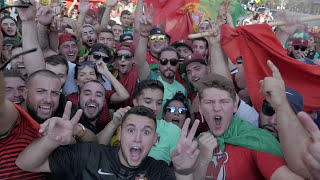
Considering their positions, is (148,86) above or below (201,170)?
above

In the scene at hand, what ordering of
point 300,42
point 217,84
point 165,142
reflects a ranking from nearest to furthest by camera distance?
point 217,84
point 165,142
point 300,42

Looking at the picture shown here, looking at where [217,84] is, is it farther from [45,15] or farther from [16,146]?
[45,15]

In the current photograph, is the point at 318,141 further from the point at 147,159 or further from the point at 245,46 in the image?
the point at 245,46

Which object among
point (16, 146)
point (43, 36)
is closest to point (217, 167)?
point (16, 146)

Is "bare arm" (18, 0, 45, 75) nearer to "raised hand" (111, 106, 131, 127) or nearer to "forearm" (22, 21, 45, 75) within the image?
"forearm" (22, 21, 45, 75)

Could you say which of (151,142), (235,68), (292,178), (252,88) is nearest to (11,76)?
(151,142)

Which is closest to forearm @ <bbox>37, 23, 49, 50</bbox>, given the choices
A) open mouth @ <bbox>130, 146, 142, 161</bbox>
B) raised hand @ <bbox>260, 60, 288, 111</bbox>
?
open mouth @ <bbox>130, 146, 142, 161</bbox>

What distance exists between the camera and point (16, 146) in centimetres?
225

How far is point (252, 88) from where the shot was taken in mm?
3457

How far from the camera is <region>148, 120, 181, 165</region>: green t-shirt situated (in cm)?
315

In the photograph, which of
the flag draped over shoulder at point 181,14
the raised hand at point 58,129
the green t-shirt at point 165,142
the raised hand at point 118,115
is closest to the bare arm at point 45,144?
the raised hand at point 58,129

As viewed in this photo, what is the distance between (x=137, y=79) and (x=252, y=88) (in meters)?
1.76

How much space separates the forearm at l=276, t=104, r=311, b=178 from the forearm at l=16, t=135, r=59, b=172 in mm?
1525

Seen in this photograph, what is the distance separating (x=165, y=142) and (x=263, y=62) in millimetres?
1351
